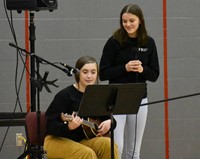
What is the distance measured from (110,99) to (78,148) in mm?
478

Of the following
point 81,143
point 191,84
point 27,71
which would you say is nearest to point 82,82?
point 81,143

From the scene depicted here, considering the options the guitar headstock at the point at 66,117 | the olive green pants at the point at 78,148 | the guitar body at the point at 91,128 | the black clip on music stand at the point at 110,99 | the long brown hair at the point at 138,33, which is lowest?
the olive green pants at the point at 78,148

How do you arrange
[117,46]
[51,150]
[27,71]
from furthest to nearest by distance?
[27,71] → [117,46] → [51,150]

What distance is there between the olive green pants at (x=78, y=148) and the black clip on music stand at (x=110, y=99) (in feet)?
0.63

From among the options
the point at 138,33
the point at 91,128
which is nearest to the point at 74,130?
the point at 91,128

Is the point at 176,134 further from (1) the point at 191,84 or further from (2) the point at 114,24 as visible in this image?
(2) the point at 114,24

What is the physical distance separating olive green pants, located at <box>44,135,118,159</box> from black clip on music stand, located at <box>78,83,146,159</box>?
19 centimetres

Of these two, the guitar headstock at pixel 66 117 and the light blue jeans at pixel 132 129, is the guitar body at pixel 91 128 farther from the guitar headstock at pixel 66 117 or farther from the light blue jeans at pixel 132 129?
the light blue jeans at pixel 132 129

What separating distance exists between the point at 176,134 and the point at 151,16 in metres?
1.30

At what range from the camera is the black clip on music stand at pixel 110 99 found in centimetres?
407

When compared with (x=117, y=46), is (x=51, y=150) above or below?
below

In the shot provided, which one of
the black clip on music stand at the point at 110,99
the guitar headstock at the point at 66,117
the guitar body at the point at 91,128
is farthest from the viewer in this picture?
the guitar body at the point at 91,128

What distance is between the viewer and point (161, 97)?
6262 mm

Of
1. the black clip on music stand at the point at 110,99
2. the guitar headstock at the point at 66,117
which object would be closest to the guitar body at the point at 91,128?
the guitar headstock at the point at 66,117
